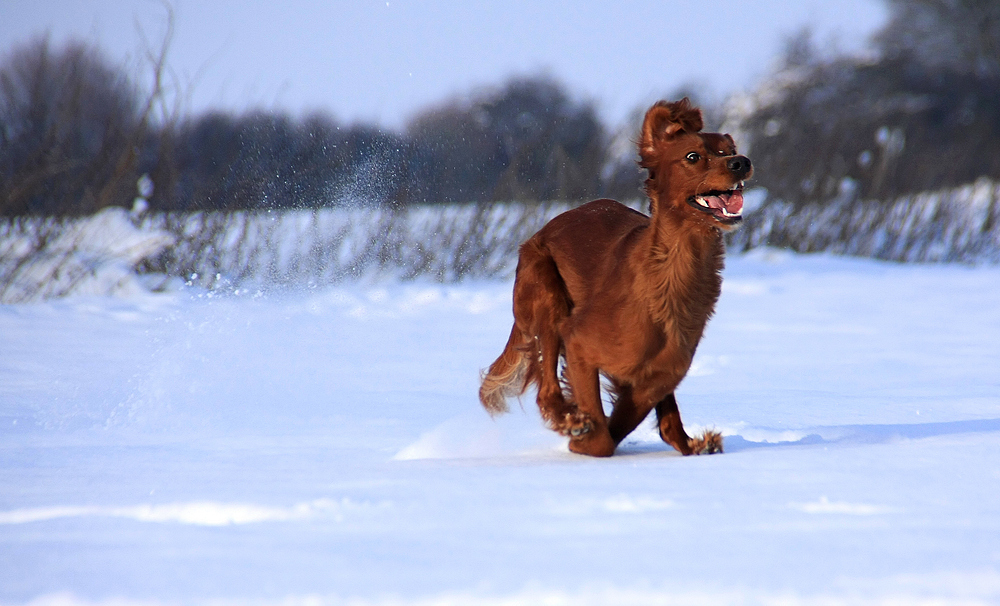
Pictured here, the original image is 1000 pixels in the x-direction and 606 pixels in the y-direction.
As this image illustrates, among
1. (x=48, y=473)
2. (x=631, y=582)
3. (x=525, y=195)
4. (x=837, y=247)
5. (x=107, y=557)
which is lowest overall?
(x=837, y=247)

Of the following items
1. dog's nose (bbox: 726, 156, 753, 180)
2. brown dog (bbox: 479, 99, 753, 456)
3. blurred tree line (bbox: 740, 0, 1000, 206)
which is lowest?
blurred tree line (bbox: 740, 0, 1000, 206)

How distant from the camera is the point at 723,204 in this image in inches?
107

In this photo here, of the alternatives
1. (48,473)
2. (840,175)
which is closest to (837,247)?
(840,175)

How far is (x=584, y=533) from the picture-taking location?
73.7 inches

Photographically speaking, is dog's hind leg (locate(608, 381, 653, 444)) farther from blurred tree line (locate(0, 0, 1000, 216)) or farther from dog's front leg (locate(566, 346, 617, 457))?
blurred tree line (locate(0, 0, 1000, 216))

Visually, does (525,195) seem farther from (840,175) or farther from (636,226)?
(636,226)

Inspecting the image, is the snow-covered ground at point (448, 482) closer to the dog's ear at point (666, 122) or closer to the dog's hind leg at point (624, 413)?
the dog's hind leg at point (624, 413)

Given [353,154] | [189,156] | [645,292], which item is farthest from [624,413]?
[189,156]

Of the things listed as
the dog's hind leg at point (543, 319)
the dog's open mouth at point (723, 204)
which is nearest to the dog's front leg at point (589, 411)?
the dog's hind leg at point (543, 319)

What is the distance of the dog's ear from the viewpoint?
292 centimetres

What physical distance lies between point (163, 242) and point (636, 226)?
5.37 meters

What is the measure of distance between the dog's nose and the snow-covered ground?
777 mm

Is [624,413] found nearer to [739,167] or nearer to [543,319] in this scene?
[543,319]

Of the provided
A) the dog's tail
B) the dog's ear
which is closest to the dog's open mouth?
the dog's ear
